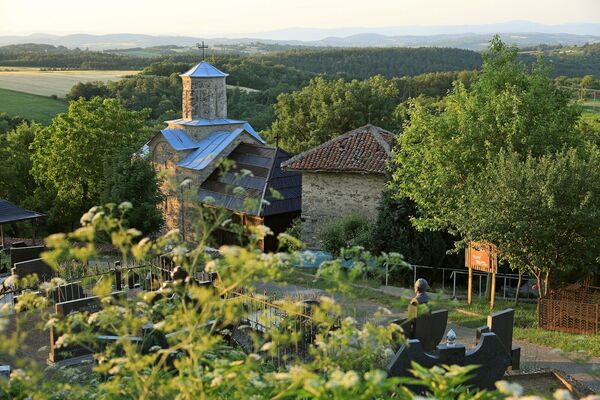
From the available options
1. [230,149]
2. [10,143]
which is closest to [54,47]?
[10,143]

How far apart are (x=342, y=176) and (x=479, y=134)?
20.5ft

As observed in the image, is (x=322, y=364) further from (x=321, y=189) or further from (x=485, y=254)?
(x=321, y=189)

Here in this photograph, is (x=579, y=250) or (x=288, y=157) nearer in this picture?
(x=579, y=250)

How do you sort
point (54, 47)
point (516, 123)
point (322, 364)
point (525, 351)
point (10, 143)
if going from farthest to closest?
point (54, 47)
point (10, 143)
point (516, 123)
point (525, 351)
point (322, 364)

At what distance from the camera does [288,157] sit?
2634 cm

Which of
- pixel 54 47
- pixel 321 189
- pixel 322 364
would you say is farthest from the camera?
pixel 54 47

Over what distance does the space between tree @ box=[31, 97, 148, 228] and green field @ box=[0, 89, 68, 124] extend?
25.9m

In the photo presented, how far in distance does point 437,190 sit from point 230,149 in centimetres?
1299

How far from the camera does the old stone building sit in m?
22.7

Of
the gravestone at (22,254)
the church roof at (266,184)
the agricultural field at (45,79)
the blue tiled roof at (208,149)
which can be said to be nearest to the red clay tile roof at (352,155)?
the church roof at (266,184)

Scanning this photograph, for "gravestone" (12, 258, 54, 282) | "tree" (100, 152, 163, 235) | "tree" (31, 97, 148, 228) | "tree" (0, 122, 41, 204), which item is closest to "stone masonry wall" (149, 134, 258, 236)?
"tree" (31, 97, 148, 228)

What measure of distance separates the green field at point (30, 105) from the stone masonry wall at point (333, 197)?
38776 millimetres

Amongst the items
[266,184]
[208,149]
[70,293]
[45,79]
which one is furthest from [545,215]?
[45,79]

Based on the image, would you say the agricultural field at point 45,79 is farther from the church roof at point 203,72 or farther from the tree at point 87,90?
the church roof at point 203,72
